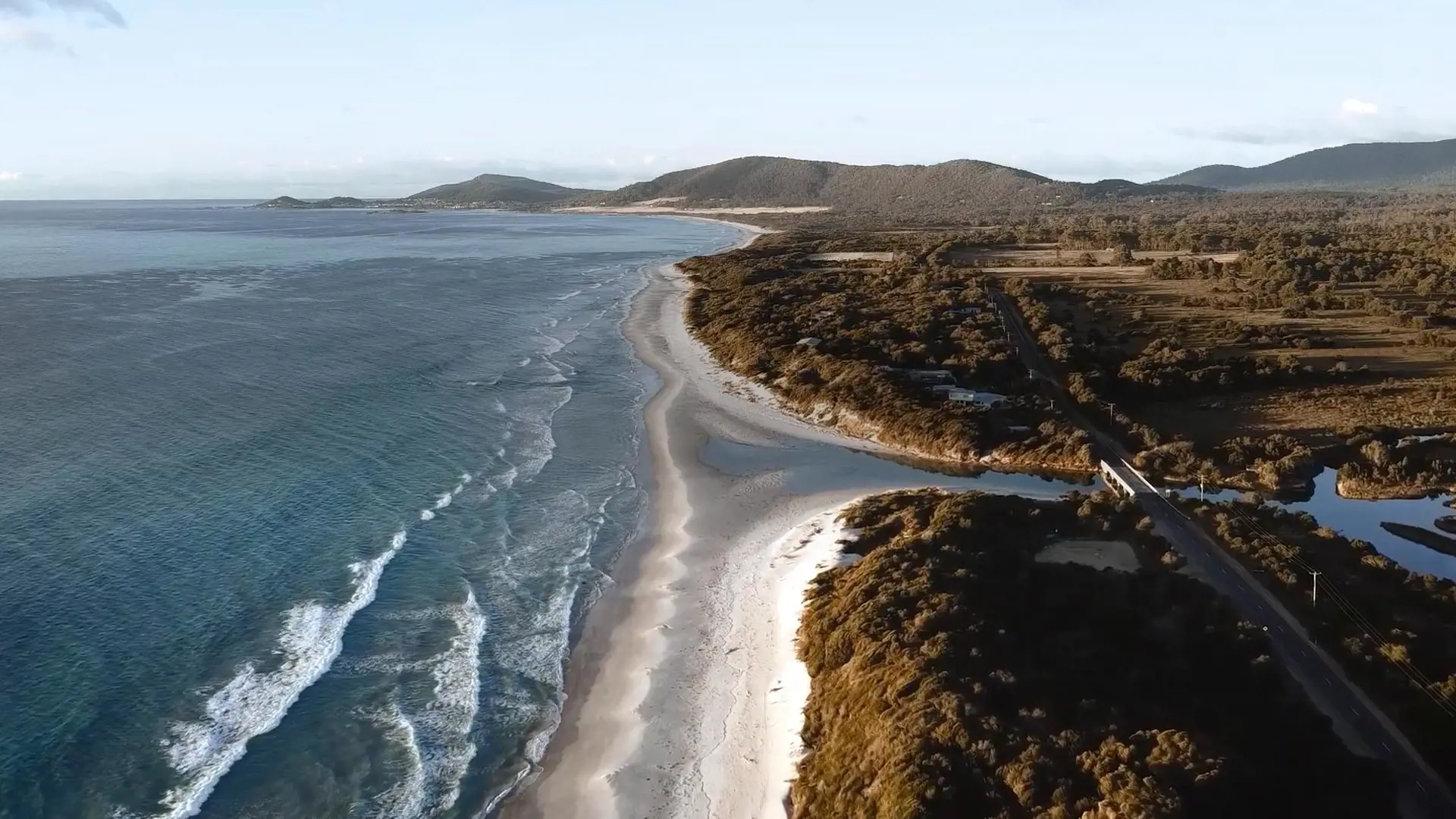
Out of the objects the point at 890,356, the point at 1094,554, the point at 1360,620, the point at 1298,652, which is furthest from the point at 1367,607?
the point at 890,356

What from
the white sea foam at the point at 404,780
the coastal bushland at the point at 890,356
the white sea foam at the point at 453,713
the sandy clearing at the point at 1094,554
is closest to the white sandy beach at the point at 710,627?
the white sea foam at the point at 453,713

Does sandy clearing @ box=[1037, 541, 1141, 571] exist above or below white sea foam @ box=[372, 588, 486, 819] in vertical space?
above

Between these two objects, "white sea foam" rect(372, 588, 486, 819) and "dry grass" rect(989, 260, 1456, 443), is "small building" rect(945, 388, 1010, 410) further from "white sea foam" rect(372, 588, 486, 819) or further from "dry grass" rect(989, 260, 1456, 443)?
"white sea foam" rect(372, 588, 486, 819)

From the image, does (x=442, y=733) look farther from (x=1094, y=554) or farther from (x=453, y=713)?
(x=1094, y=554)

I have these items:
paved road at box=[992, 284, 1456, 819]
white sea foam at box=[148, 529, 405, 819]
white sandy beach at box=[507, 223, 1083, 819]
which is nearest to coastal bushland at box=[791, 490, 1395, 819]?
paved road at box=[992, 284, 1456, 819]

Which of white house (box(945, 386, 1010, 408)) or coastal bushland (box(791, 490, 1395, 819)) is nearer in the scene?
coastal bushland (box(791, 490, 1395, 819))

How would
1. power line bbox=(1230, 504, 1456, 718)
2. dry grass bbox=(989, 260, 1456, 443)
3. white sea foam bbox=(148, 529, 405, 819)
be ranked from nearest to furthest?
white sea foam bbox=(148, 529, 405, 819) < power line bbox=(1230, 504, 1456, 718) < dry grass bbox=(989, 260, 1456, 443)
